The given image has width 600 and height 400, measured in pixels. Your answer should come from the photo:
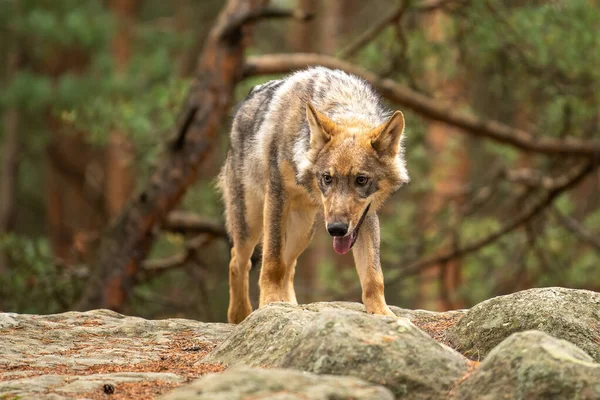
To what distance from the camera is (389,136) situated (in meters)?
6.47

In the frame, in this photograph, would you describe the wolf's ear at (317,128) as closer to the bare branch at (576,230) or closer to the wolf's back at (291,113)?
the wolf's back at (291,113)

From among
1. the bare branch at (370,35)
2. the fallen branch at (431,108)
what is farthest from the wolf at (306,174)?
the bare branch at (370,35)

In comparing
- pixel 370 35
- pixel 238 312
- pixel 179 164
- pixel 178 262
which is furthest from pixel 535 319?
Result: pixel 178 262

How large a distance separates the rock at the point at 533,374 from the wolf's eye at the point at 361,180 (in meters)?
2.38

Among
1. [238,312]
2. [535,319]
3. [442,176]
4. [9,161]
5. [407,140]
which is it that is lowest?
[9,161]

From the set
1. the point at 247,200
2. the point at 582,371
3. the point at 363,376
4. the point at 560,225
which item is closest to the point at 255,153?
the point at 247,200

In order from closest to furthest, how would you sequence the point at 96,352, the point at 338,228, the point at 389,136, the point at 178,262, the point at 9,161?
the point at 96,352, the point at 338,228, the point at 389,136, the point at 178,262, the point at 9,161

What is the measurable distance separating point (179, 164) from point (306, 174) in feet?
16.5

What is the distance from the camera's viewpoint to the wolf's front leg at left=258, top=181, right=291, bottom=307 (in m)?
7.03

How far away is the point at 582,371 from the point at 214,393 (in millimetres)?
1542

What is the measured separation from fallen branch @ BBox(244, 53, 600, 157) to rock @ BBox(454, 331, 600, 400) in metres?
7.76

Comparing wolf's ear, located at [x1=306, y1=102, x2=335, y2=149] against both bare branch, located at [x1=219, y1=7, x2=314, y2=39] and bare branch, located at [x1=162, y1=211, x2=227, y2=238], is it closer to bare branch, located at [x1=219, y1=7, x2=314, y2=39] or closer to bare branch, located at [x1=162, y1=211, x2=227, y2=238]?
bare branch, located at [x1=219, y1=7, x2=314, y2=39]

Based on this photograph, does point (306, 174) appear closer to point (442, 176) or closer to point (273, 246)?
point (273, 246)

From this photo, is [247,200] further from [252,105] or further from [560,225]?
[560,225]
